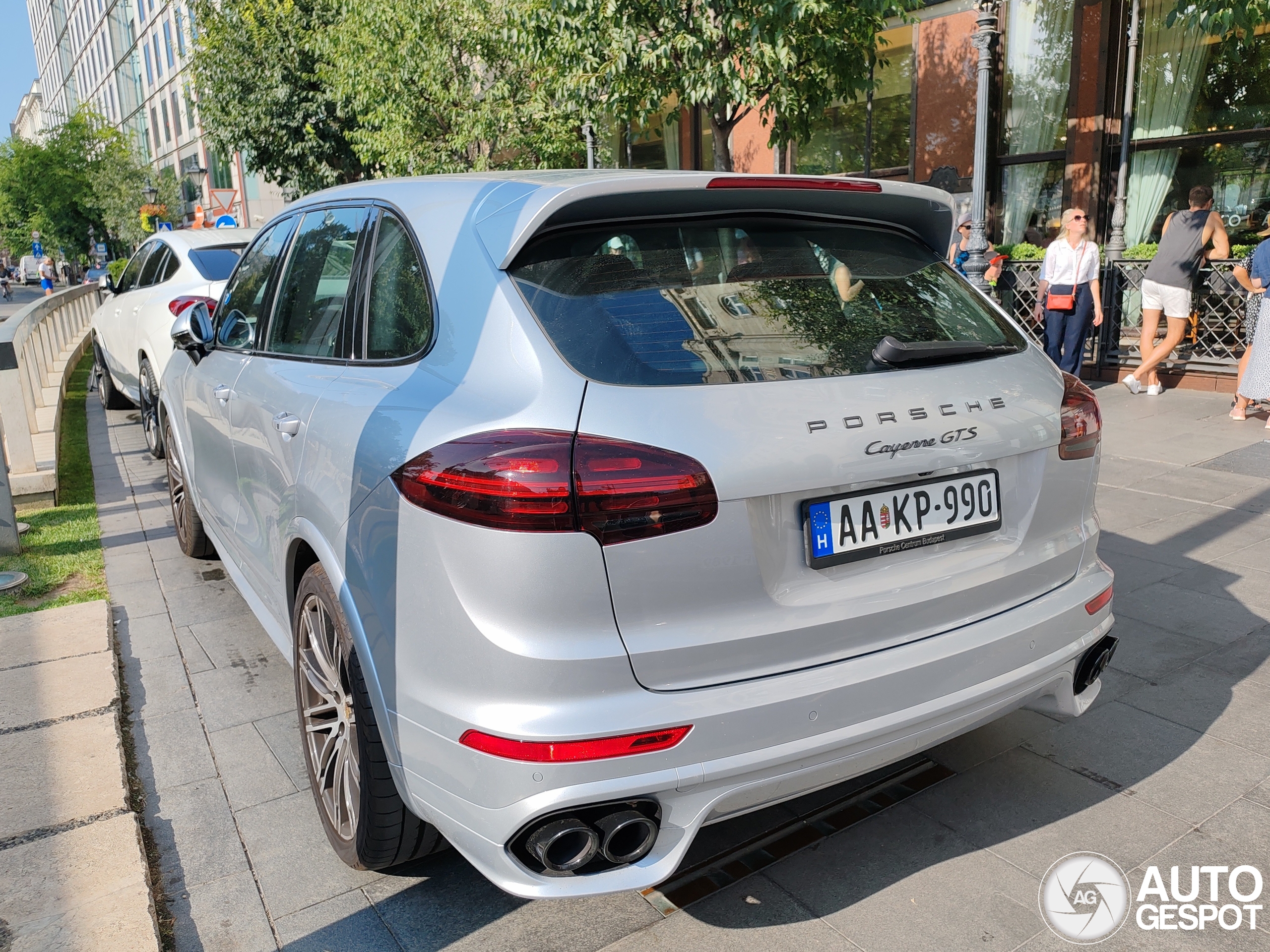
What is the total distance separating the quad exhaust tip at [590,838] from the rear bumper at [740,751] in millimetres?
22

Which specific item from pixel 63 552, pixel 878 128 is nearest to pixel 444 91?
pixel 878 128

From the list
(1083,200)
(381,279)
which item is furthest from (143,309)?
(1083,200)

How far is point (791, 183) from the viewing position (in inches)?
104

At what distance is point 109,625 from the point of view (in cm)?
460

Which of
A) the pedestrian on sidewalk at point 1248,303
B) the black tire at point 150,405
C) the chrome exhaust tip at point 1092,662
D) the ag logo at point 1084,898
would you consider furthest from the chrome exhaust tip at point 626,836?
the pedestrian on sidewalk at point 1248,303

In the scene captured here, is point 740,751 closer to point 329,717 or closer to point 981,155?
point 329,717

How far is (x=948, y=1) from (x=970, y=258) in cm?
501

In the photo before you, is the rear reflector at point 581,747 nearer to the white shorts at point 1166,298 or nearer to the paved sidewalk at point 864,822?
the paved sidewalk at point 864,822

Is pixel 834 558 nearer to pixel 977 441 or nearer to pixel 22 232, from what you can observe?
pixel 977 441

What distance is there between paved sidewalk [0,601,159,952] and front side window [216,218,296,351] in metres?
1.38

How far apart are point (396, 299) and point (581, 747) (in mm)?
1304

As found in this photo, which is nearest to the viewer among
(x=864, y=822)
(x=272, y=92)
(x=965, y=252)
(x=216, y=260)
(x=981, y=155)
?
(x=864, y=822)

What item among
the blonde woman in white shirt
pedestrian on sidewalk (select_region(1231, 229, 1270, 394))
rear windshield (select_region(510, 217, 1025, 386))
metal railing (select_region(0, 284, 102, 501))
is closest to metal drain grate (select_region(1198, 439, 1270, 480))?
pedestrian on sidewalk (select_region(1231, 229, 1270, 394))

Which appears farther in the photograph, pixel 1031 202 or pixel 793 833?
pixel 1031 202
